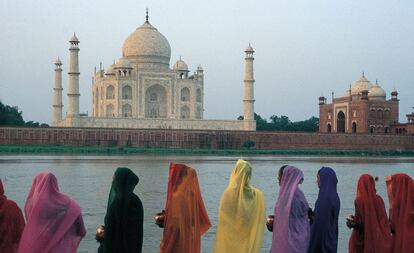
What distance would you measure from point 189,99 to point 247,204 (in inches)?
1548

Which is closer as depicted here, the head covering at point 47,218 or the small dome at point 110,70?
the head covering at point 47,218

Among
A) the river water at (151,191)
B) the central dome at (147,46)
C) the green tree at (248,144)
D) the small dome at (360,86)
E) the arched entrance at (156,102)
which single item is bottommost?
the river water at (151,191)

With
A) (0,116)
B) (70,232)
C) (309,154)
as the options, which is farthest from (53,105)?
(70,232)

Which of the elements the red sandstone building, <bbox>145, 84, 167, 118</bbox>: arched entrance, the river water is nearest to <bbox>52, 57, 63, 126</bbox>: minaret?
<bbox>145, 84, 167, 118</bbox>: arched entrance

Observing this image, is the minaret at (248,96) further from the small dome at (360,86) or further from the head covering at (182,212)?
the head covering at (182,212)

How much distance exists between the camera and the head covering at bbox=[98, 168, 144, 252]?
13.9ft

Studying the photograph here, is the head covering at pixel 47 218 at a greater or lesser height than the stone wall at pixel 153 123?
lesser

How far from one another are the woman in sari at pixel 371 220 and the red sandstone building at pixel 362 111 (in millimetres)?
41143

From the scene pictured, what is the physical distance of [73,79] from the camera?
39250 millimetres

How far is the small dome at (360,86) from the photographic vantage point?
48281 millimetres

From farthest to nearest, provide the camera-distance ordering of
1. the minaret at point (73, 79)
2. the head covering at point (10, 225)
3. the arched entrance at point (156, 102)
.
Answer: the arched entrance at point (156, 102) < the minaret at point (73, 79) < the head covering at point (10, 225)

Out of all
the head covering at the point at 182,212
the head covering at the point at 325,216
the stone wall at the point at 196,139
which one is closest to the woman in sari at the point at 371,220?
the head covering at the point at 325,216

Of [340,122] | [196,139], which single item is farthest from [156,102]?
[340,122]

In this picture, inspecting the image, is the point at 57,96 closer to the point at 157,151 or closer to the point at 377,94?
the point at 157,151
